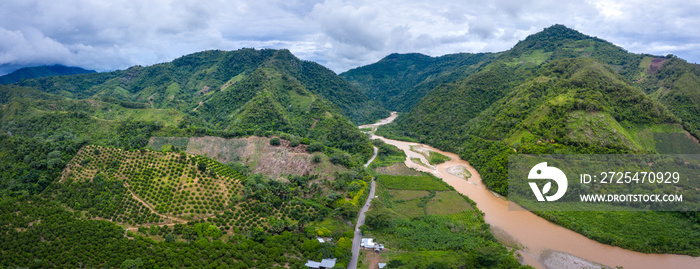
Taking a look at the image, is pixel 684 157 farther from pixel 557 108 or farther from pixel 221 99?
pixel 221 99

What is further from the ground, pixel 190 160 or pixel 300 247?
pixel 190 160

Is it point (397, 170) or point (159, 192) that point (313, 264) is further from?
point (397, 170)

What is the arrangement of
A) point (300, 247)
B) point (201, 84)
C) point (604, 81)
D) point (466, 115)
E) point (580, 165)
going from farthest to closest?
point (201, 84) < point (466, 115) < point (604, 81) < point (580, 165) < point (300, 247)

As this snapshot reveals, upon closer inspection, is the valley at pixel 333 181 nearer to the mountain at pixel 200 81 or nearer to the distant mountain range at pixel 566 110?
the distant mountain range at pixel 566 110

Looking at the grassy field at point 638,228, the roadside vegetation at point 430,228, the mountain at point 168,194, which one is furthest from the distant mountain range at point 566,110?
the mountain at point 168,194

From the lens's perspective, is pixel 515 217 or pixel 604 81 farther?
pixel 604 81

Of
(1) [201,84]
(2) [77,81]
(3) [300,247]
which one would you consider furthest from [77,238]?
(2) [77,81]

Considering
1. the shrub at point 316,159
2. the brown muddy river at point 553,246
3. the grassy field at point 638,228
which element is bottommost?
the brown muddy river at point 553,246
